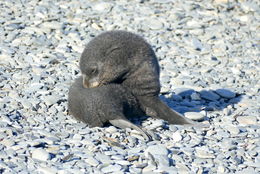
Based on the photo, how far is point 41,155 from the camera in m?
6.28

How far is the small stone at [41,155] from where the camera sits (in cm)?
625

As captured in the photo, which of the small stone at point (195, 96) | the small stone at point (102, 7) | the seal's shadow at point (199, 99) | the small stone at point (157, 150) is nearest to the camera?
the small stone at point (157, 150)

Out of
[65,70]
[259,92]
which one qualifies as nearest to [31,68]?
[65,70]

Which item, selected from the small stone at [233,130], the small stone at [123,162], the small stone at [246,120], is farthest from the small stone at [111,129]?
the small stone at [246,120]

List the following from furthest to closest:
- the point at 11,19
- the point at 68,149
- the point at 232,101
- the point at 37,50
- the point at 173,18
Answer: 1. the point at 173,18
2. the point at 11,19
3. the point at 37,50
4. the point at 232,101
5. the point at 68,149

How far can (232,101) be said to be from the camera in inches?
340

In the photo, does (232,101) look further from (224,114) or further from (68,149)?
(68,149)

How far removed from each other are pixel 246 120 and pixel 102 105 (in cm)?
201

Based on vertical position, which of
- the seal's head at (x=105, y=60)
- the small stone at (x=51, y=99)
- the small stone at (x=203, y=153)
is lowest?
the small stone at (x=203, y=153)

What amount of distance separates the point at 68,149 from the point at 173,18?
5.60 m

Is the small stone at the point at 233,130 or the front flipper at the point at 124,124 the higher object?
the front flipper at the point at 124,124

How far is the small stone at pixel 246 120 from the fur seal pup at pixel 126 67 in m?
0.75

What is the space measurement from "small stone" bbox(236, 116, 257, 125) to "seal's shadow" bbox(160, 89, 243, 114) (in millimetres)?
442

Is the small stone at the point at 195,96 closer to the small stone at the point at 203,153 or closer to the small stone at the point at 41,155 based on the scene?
the small stone at the point at 203,153
